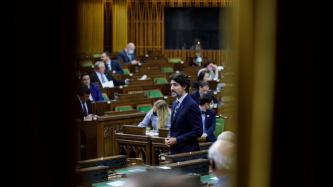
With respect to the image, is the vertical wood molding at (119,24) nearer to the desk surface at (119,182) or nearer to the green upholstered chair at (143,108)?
the green upholstered chair at (143,108)

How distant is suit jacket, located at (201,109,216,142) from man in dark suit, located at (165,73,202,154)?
3.64 feet

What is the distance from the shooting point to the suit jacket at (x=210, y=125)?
732 centimetres

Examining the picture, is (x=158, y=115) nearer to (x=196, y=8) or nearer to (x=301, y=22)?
(x=301, y=22)

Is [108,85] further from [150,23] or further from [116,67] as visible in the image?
[150,23]

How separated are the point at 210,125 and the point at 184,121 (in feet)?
4.86

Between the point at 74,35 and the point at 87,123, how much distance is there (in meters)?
6.87

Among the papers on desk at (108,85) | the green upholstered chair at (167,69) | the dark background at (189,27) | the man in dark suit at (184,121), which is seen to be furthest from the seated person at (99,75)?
the dark background at (189,27)

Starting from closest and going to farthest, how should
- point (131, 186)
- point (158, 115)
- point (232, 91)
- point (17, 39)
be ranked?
point (17, 39) < point (131, 186) < point (232, 91) < point (158, 115)

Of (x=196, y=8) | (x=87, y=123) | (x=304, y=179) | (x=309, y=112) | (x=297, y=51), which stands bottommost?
(x=87, y=123)

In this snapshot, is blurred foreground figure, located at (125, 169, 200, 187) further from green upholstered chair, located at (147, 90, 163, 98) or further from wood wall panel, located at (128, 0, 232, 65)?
wood wall panel, located at (128, 0, 232, 65)

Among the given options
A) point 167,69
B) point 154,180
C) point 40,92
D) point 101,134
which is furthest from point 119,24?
point 40,92

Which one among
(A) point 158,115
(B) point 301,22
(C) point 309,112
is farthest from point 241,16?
(A) point 158,115

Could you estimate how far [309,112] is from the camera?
1354 millimetres

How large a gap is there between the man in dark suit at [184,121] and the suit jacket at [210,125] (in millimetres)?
1108
